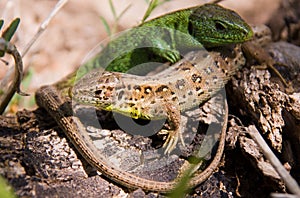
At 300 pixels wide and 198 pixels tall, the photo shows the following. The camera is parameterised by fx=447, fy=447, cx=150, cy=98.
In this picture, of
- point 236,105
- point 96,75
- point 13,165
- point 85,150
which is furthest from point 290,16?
point 13,165

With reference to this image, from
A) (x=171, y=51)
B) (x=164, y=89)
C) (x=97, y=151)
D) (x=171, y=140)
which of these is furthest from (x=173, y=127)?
(x=171, y=51)

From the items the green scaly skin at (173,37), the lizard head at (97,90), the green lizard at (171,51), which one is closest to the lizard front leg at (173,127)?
the green lizard at (171,51)

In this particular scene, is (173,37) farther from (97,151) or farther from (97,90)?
(97,151)

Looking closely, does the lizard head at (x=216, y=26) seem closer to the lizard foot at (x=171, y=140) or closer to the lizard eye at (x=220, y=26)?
the lizard eye at (x=220, y=26)

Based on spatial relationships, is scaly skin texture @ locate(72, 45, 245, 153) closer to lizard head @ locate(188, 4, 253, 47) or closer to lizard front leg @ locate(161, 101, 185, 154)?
lizard front leg @ locate(161, 101, 185, 154)

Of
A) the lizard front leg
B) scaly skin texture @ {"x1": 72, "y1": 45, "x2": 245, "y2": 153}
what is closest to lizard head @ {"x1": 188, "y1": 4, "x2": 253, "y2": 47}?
scaly skin texture @ {"x1": 72, "y1": 45, "x2": 245, "y2": 153}

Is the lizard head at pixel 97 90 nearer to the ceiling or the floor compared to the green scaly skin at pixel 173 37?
nearer to the floor
